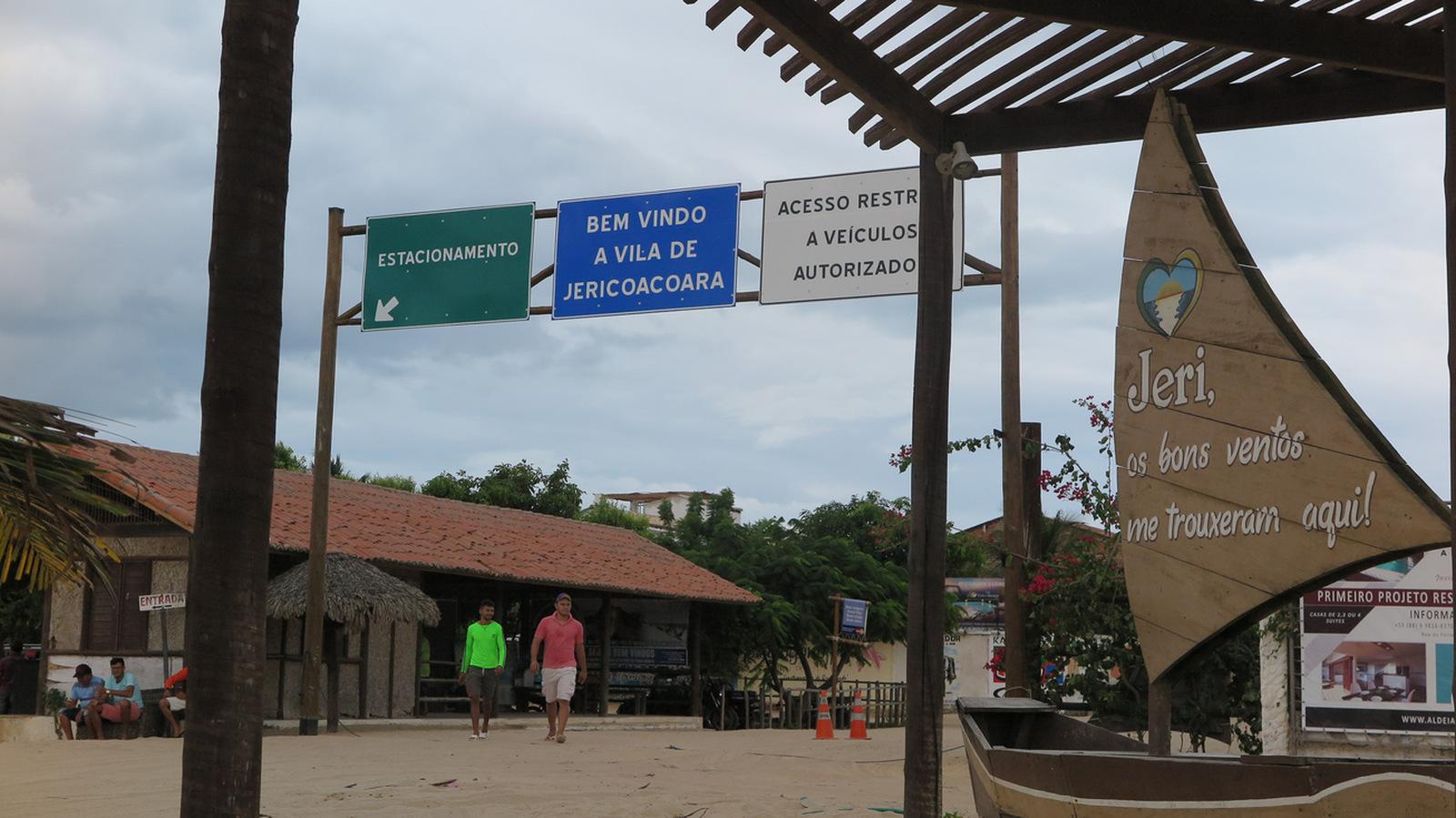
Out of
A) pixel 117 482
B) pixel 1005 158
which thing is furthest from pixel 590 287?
pixel 117 482

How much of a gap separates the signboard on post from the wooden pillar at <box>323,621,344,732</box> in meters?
11.3

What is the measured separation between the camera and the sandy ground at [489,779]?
27.7 ft

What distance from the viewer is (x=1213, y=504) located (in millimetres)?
5469

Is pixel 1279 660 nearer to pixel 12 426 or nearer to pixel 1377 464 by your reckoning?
pixel 1377 464

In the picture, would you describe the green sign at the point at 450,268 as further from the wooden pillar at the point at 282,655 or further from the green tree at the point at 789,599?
the green tree at the point at 789,599

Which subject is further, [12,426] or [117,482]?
[117,482]

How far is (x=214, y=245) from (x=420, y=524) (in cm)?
1971

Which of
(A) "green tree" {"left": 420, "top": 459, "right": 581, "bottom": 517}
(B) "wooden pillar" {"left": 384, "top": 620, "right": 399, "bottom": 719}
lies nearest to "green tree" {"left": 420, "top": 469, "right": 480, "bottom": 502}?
(A) "green tree" {"left": 420, "top": 459, "right": 581, "bottom": 517}

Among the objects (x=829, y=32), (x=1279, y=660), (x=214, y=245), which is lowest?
(x=1279, y=660)

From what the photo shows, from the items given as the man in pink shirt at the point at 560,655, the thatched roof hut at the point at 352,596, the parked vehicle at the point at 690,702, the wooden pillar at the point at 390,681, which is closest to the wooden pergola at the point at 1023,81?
the man in pink shirt at the point at 560,655

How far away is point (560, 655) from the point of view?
48.8ft

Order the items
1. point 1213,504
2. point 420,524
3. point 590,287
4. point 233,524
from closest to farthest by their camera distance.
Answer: point 233,524
point 1213,504
point 590,287
point 420,524

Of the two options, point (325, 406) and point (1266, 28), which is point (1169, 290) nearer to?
point (1266, 28)

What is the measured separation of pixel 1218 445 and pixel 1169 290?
0.66 m
